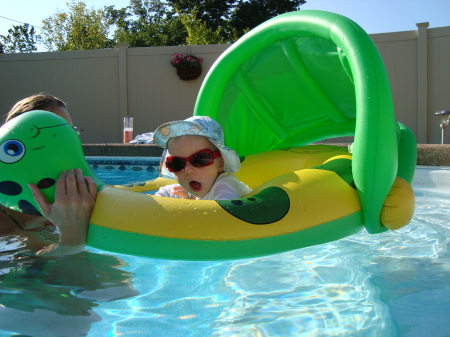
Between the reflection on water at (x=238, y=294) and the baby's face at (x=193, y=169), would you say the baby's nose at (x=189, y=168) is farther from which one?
the reflection on water at (x=238, y=294)

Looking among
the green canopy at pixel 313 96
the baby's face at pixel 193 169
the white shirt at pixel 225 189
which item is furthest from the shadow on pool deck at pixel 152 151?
the baby's face at pixel 193 169

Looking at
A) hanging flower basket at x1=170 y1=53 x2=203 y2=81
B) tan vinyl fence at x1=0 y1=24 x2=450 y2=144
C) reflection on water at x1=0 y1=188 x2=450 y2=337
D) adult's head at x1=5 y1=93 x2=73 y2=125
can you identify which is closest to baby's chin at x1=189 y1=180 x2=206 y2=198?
reflection on water at x1=0 y1=188 x2=450 y2=337

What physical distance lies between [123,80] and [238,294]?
1009cm

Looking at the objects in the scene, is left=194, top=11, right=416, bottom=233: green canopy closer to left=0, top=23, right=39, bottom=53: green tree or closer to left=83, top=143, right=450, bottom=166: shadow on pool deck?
left=83, top=143, right=450, bottom=166: shadow on pool deck

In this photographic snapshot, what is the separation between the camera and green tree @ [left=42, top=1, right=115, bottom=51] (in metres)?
20.8

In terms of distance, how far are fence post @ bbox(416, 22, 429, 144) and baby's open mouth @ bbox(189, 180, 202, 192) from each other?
821 cm

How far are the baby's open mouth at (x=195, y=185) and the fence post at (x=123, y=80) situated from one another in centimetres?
971

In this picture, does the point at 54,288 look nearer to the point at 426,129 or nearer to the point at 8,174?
the point at 8,174

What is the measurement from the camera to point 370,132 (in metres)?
1.83

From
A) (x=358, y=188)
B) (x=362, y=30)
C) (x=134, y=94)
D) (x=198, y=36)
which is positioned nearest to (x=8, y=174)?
(x=358, y=188)

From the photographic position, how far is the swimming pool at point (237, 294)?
1.68 m

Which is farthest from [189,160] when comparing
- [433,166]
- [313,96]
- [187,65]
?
[187,65]

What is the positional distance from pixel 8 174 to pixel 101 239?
1.34 feet

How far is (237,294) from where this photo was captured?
6.67ft
